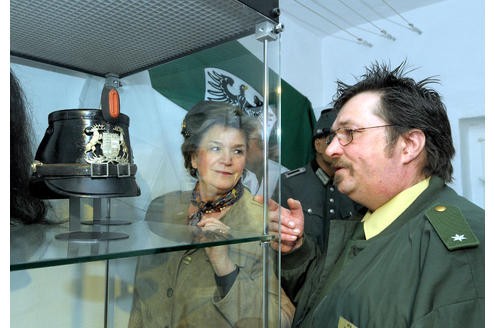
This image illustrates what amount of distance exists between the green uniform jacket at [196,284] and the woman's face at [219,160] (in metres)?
0.05

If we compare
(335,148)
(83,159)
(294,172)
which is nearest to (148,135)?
(83,159)

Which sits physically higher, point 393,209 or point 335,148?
point 335,148

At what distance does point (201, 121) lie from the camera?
85cm

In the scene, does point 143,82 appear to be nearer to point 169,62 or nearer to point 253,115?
point 169,62

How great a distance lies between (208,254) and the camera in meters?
0.70

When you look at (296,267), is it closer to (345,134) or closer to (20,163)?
(345,134)

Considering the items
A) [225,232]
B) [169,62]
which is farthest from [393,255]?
[169,62]

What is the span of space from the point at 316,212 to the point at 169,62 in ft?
3.28

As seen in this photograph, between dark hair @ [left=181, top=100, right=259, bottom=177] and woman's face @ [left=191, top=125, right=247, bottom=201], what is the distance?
12 millimetres

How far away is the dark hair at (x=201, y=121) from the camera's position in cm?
83

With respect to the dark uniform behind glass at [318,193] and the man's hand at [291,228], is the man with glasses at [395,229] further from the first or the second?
the dark uniform behind glass at [318,193]

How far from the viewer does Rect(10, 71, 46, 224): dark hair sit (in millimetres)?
626

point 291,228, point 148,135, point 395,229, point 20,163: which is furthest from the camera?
point 291,228

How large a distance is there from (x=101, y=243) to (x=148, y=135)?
384 millimetres
